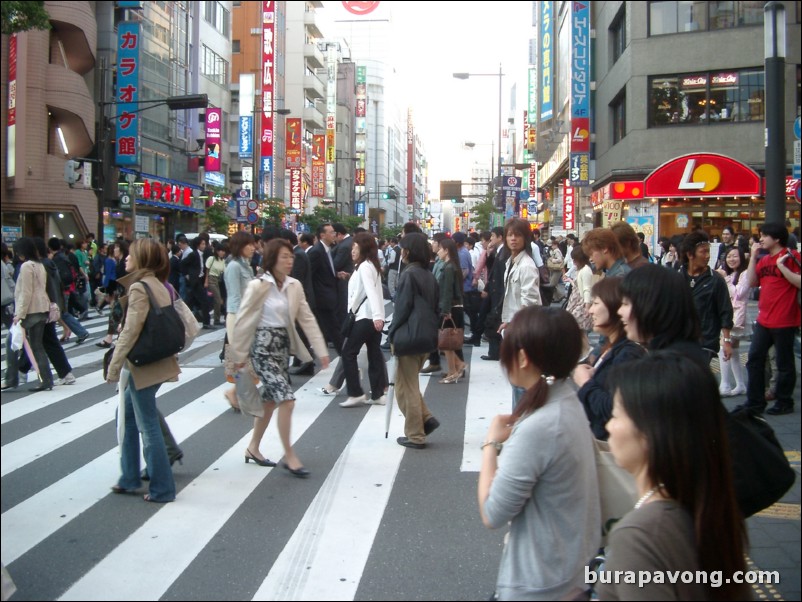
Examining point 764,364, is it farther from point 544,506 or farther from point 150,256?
point 544,506

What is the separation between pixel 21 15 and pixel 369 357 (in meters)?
9.33

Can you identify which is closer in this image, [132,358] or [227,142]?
[132,358]

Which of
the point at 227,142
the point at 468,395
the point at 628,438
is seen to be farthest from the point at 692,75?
the point at 227,142

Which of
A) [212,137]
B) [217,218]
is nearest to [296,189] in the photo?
[212,137]

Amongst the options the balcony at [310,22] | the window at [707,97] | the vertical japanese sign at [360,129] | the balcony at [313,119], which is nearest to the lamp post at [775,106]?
the window at [707,97]

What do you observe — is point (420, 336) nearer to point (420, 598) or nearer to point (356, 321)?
point (356, 321)

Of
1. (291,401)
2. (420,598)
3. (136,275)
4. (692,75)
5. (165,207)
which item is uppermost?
(692,75)

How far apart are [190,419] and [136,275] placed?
293 centimetres

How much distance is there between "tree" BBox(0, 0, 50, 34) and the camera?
509 inches

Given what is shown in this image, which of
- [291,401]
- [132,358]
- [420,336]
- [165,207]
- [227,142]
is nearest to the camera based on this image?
[132,358]

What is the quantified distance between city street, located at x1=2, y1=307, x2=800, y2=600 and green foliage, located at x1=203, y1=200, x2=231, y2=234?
29209mm

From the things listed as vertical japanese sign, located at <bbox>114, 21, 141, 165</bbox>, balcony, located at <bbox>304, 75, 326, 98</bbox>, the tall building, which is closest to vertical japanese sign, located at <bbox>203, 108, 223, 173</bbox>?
vertical japanese sign, located at <bbox>114, 21, 141, 165</bbox>

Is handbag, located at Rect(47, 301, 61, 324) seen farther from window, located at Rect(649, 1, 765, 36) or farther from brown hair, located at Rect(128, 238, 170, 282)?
window, located at Rect(649, 1, 765, 36)

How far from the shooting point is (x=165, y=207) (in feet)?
123
